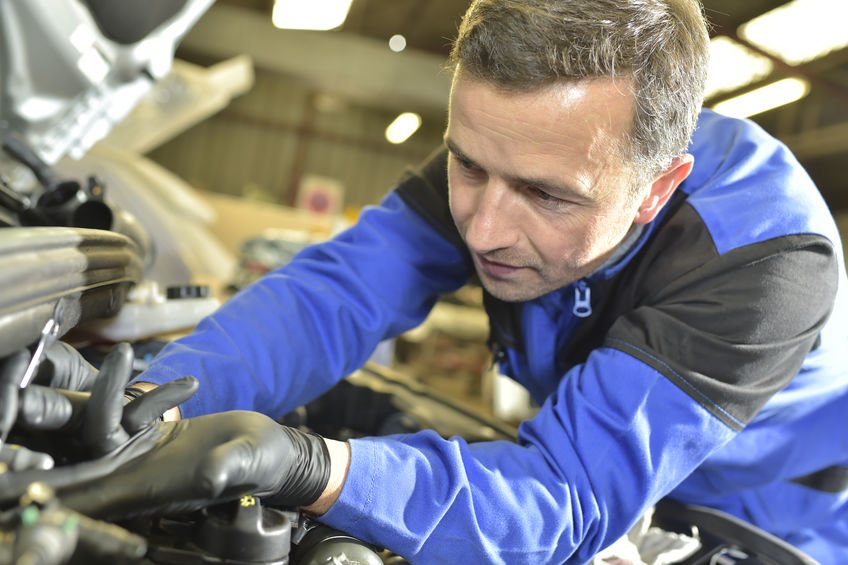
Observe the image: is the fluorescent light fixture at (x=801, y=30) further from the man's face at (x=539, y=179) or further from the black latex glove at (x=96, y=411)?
the black latex glove at (x=96, y=411)

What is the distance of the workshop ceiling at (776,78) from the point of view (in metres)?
6.20

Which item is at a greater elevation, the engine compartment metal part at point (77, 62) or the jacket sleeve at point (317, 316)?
the engine compartment metal part at point (77, 62)

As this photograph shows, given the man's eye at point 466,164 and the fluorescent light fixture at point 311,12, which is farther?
the fluorescent light fixture at point 311,12

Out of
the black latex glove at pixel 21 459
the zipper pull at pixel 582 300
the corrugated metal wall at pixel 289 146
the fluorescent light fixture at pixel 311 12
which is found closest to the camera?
the black latex glove at pixel 21 459

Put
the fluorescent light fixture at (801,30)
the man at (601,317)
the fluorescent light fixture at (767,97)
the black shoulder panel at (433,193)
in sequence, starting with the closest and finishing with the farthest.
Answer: the man at (601,317)
the black shoulder panel at (433,193)
the fluorescent light fixture at (801,30)
the fluorescent light fixture at (767,97)

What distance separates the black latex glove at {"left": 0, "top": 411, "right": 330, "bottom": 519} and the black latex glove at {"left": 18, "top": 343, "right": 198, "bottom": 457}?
0.04ft

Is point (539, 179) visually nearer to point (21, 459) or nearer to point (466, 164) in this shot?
point (466, 164)

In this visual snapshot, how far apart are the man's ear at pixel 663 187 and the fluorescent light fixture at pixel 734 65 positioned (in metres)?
5.37

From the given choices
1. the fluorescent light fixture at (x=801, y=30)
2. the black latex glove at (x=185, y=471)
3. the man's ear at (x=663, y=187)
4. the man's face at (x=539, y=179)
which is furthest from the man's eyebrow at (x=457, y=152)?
the fluorescent light fixture at (x=801, y=30)

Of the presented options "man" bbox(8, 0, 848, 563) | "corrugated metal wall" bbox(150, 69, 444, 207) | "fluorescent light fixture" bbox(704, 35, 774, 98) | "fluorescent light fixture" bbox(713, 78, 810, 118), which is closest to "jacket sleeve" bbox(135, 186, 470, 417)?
"man" bbox(8, 0, 848, 563)

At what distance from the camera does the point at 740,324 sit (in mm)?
734

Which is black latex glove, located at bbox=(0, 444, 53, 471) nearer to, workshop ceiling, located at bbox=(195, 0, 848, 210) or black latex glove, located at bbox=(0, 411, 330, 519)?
black latex glove, located at bbox=(0, 411, 330, 519)

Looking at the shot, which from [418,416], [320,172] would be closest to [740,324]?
[418,416]

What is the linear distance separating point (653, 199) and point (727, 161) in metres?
0.13
